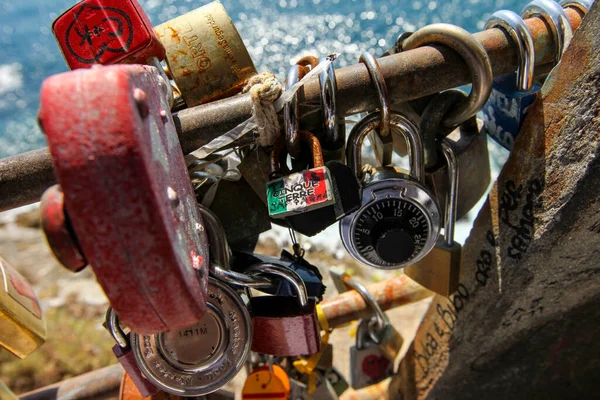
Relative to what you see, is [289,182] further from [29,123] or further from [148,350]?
[29,123]

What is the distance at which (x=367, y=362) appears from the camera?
1.73 meters

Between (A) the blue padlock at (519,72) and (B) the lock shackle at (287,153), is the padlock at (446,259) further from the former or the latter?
(B) the lock shackle at (287,153)

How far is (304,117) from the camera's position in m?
0.89

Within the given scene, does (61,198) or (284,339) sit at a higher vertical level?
(61,198)

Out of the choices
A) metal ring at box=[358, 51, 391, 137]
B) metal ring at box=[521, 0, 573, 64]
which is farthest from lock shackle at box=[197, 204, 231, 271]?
metal ring at box=[521, 0, 573, 64]

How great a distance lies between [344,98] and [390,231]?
307 millimetres

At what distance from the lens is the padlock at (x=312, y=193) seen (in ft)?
2.65

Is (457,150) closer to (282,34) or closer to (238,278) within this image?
(238,278)

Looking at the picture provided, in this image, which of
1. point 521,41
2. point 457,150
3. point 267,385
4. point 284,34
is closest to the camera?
point 521,41

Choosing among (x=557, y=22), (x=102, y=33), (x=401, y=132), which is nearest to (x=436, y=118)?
(x=401, y=132)

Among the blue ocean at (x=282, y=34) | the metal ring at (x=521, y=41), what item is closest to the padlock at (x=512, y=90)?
the metal ring at (x=521, y=41)

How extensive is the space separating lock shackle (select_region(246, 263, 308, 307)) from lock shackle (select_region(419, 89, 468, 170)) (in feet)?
1.25

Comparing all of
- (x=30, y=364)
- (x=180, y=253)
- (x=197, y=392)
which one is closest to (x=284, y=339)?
(x=197, y=392)

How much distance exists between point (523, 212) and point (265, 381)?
32.5 inches
